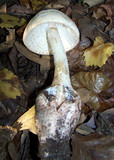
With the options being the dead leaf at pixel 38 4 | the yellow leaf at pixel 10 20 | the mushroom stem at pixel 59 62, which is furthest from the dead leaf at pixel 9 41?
the mushroom stem at pixel 59 62

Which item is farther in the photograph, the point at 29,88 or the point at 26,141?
the point at 29,88

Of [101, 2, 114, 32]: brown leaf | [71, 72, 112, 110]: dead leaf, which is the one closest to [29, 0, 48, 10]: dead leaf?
[101, 2, 114, 32]: brown leaf

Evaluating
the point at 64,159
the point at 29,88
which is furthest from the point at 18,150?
the point at 29,88

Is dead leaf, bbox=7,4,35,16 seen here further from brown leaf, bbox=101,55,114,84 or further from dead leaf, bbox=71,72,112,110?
brown leaf, bbox=101,55,114,84

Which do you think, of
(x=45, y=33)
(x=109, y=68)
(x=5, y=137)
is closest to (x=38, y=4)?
(x=45, y=33)

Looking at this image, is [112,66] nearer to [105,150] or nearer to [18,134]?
[105,150]

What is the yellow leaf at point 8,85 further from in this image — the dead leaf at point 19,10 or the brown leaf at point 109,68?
the brown leaf at point 109,68
